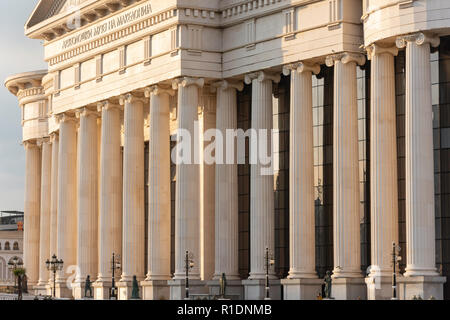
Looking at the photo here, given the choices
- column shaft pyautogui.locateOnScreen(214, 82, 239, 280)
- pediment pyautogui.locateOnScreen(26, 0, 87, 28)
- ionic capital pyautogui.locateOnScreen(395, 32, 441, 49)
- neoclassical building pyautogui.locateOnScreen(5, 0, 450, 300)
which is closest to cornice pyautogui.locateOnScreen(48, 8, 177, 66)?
neoclassical building pyautogui.locateOnScreen(5, 0, 450, 300)

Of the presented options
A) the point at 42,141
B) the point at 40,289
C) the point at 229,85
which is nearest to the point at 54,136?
the point at 42,141

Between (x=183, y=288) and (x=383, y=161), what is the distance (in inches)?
741

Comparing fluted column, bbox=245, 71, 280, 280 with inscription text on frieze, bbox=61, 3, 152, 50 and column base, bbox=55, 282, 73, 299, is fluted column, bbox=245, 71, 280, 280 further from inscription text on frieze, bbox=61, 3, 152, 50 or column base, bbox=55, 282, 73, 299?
column base, bbox=55, 282, 73, 299

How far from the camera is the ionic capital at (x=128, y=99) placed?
295ft

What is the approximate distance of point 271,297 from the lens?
7919 centimetres

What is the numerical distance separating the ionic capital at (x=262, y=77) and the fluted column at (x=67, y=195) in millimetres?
23435

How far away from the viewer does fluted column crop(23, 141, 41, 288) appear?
120 m

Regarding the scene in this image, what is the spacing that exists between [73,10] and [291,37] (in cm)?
2502

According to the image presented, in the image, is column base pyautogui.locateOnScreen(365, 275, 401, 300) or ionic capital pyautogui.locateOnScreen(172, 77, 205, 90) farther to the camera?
ionic capital pyautogui.locateOnScreen(172, 77, 205, 90)

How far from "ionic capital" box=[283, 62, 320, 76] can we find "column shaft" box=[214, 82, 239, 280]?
698 centimetres

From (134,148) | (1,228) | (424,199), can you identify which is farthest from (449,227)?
(1,228)

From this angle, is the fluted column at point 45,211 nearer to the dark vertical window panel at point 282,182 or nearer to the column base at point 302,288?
the dark vertical window panel at point 282,182

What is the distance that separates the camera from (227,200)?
275ft

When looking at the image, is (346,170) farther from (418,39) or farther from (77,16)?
(77,16)
